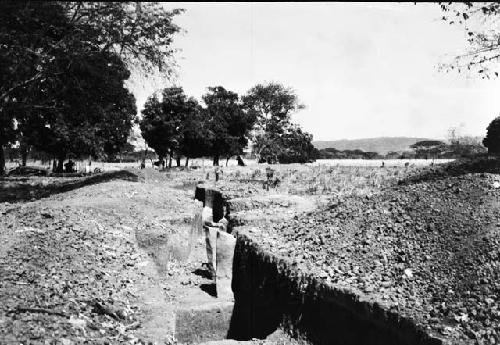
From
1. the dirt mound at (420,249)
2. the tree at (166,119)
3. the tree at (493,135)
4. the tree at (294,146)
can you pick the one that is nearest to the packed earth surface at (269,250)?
the dirt mound at (420,249)

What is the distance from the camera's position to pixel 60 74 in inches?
516

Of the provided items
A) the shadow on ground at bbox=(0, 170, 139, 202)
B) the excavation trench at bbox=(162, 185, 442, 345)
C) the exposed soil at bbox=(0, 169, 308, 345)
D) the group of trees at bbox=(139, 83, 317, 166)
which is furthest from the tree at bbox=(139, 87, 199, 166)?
the excavation trench at bbox=(162, 185, 442, 345)

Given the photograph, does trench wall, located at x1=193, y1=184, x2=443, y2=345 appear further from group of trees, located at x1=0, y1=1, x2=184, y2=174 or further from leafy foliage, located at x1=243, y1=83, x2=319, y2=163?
leafy foliage, located at x1=243, y1=83, x2=319, y2=163

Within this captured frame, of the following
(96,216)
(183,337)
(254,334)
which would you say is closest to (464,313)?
(254,334)

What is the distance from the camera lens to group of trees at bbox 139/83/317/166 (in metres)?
42.1

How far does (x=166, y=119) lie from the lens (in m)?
42.2

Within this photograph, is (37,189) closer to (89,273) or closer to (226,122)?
(89,273)

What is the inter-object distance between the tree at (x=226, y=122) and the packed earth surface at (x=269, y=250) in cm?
3463

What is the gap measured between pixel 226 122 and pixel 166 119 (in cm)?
648

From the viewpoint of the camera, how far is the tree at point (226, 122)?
4444 cm

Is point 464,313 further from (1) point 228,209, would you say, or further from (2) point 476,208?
(1) point 228,209

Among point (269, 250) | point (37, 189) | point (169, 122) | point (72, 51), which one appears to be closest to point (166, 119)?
point (169, 122)

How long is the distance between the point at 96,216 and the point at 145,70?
654cm

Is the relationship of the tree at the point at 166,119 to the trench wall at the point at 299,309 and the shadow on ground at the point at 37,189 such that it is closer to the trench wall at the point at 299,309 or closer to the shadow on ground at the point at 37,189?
the shadow on ground at the point at 37,189
